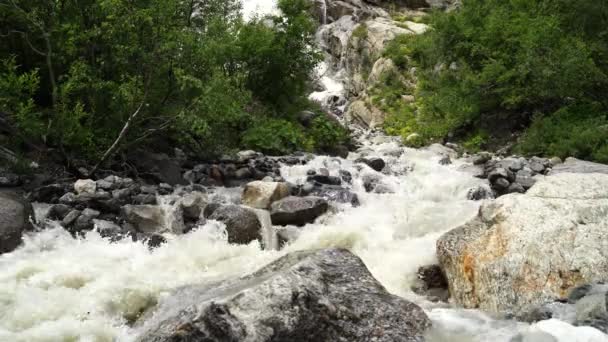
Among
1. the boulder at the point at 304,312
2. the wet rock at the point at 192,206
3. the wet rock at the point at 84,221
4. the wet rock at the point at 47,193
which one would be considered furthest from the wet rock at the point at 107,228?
the boulder at the point at 304,312

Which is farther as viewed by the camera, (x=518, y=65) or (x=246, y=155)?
(x=518, y=65)

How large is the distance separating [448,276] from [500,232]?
0.84 metres

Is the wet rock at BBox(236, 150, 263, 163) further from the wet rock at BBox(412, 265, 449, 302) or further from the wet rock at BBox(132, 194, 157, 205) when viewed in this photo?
the wet rock at BBox(412, 265, 449, 302)

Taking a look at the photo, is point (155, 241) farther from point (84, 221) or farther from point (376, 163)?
point (376, 163)

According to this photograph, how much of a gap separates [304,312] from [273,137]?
10996 millimetres

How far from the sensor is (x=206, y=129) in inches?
386

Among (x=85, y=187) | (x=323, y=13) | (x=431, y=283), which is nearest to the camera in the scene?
(x=431, y=283)

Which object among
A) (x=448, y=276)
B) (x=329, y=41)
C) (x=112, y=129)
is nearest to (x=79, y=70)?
(x=112, y=129)

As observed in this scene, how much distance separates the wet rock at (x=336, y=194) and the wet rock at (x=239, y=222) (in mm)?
2416

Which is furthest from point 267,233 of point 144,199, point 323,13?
point 323,13

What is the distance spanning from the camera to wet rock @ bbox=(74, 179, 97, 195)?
895 centimetres

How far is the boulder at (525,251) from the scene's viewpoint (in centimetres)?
556

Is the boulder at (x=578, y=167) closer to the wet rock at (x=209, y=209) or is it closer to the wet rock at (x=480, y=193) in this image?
the wet rock at (x=480, y=193)

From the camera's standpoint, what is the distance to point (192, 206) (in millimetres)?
8836
